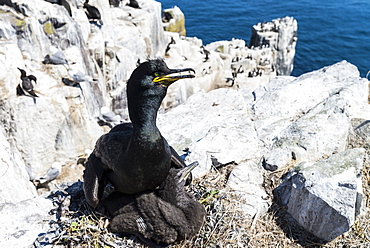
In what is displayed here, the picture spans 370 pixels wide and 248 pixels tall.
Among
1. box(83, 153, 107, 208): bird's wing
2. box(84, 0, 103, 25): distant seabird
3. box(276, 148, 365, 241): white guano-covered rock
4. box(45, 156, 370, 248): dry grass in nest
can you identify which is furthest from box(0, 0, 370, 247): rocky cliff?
box(83, 153, 107, 208): bird's wing

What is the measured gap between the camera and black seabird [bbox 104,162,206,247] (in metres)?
3.59

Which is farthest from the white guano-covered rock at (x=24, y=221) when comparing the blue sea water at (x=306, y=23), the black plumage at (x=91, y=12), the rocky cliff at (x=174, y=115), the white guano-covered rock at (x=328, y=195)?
the blue sea water at (x=306, y=23)

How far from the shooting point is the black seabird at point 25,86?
9.67 metres

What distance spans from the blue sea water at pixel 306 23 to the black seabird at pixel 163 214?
110 ft

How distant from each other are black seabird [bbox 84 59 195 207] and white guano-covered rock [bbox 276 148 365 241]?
1738 mm

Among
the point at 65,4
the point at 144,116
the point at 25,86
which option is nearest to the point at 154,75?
the point at 144,116

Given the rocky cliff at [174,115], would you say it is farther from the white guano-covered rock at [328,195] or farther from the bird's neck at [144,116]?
the bird's neck at [144,116]

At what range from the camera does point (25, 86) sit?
968 centimetres

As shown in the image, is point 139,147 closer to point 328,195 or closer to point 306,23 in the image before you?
point 328,195

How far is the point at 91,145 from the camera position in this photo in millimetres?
12070

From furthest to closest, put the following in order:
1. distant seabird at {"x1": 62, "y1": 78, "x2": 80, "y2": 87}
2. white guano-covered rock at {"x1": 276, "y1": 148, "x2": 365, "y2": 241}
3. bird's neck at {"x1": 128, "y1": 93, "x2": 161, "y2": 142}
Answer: distant seabird at {"x1": 62, "y1": 78, "x2": 80, "y2": 87}
white guano-covered rock at {"x1": 276, "y1": 148, "x2": 365, "y2": 241}
bird's neck at {"x1": 128, "y1": 93, "x2": 161, "y2": 142}

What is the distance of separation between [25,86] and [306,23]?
1714 inches

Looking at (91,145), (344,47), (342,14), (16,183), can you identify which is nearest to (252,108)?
(16,183)

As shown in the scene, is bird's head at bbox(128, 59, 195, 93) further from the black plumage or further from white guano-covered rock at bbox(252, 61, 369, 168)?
the black plumage
